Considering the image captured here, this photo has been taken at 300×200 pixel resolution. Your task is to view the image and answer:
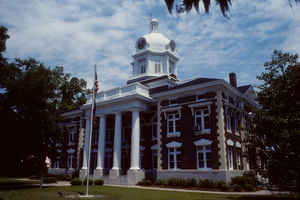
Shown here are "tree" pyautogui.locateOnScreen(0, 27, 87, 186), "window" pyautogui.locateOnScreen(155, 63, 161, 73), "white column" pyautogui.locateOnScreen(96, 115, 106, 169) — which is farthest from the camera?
"window" pyautogui.locateOnScreen(155, 63, 161, 73)

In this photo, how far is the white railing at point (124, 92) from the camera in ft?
100

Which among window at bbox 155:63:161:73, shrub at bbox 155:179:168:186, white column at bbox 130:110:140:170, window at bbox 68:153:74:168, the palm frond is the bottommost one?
shrub at bbox 155:179:168:186

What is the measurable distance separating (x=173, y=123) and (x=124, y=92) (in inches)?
311

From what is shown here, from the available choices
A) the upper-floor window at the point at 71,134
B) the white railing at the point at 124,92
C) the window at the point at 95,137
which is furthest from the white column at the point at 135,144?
the upper-floor window at the point at 71,134

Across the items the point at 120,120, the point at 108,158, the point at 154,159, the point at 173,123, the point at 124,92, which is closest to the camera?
the point at 173,123

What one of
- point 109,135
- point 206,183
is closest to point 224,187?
point 206,183

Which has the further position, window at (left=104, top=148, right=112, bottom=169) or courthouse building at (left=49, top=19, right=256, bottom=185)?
window at (left=104, top=148, right=112, bottom=169)

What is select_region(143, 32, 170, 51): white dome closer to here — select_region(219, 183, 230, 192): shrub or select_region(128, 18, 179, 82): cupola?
select_region(128, 18, 179, 82): cupola

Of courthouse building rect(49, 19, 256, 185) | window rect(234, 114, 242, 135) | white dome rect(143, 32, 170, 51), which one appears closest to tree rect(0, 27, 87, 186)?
courthouse building rect(49, 19, 256, 185)

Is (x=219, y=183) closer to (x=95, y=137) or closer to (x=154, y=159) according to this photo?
(x=154, y=159)

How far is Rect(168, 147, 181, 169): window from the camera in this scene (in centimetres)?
2664

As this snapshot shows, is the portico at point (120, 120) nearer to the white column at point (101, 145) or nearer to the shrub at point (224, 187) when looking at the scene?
the white column at point (101, 145)

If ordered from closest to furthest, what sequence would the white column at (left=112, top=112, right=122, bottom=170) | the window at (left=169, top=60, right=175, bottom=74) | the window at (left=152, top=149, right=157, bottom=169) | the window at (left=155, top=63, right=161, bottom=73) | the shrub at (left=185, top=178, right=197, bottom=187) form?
the shrub at (left=185, top=178, right=197, bottom=187) < the white column at (left=112, top=112, right=122, bottom=170) < the window at (left=152, top=149, right=157, bottom=169) < the window at (left=155, top=63, right=161, bottom=73) < the window at (left=169, top=60, right=175, bottom=74)

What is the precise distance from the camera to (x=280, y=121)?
1260 cm
